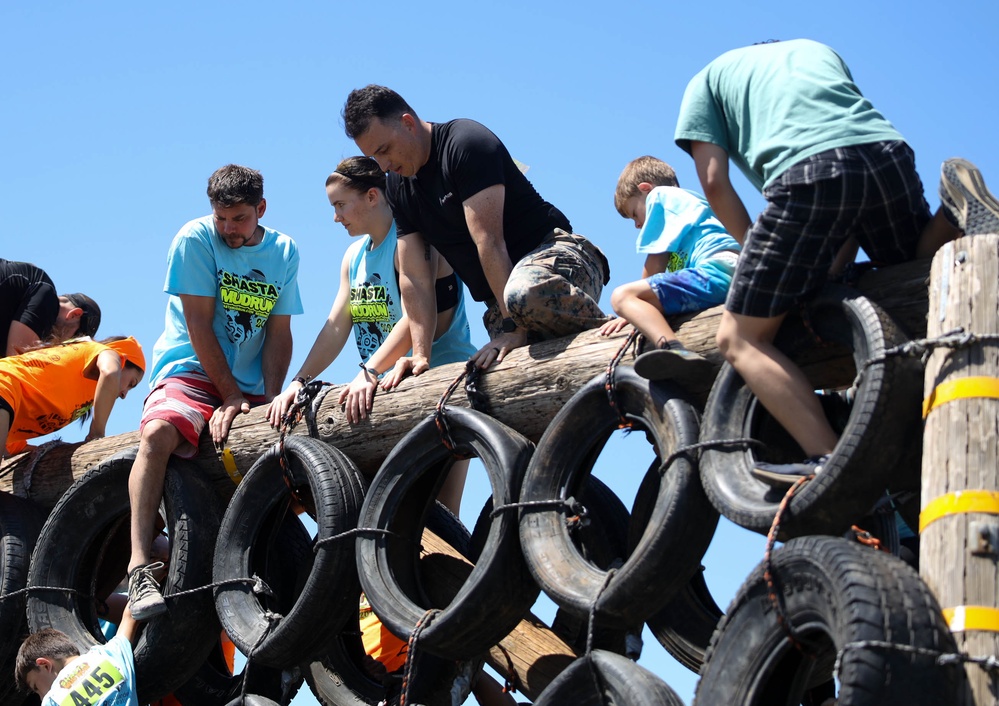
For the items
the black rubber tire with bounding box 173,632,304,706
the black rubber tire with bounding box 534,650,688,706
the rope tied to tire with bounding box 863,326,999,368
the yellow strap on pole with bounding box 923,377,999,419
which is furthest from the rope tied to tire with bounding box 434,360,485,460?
the yellow strap on pole with bounding box 923,377,999,419

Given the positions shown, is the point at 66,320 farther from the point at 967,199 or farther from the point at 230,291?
the point at 967,199

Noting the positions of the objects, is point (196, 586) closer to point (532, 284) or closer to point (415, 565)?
point (415, 565)

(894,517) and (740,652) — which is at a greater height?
(894,517)

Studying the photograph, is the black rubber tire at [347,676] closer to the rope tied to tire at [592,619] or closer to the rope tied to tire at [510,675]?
the rope tied to tire at [510,675]

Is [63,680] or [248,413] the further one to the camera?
[248,413]

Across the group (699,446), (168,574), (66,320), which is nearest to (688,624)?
(699,446)

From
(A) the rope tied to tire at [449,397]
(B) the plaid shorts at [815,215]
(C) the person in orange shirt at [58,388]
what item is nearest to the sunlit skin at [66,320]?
(C) the person in orange shirt at [58,388]

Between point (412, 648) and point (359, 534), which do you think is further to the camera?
point (359, 534)

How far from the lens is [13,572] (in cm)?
670

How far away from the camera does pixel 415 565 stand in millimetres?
5641

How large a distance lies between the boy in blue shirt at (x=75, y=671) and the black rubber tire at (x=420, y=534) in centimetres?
122

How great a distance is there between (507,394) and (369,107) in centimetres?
137

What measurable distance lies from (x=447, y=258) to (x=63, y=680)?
2.43 m

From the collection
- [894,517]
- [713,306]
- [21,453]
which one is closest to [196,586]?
[21,453]
